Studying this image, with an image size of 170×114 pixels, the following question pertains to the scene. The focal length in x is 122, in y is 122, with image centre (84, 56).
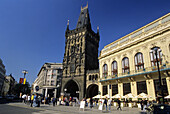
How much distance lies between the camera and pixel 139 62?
2638 centimetres

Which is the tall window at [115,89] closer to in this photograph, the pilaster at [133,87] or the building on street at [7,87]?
the pilaster at [133,87]

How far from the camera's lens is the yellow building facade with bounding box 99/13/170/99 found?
22.4 metres

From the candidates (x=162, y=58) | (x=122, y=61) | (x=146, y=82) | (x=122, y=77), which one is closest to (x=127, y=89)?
(x=122, y=77)

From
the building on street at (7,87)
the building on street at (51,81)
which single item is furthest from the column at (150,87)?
the building on street at (7,87)

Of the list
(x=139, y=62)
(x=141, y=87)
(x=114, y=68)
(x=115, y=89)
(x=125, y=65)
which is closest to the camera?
(x=141, y=87)

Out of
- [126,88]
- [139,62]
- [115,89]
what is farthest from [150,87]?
[115,89]

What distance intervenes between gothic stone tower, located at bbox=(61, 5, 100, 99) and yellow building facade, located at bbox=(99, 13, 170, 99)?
9743 mm

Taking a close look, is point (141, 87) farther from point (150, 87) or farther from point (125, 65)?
point (125, 65)

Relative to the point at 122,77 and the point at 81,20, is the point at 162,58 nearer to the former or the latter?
the point at 122,77

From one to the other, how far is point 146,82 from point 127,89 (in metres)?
4.79

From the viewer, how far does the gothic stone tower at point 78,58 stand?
140 feet

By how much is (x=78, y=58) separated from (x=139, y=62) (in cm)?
2341

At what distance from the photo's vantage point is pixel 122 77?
27688 millimetres

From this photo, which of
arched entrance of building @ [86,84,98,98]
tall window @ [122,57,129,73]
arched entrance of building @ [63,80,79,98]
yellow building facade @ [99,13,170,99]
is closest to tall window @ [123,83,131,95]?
yellow building facade @ [99,13,170,99]
